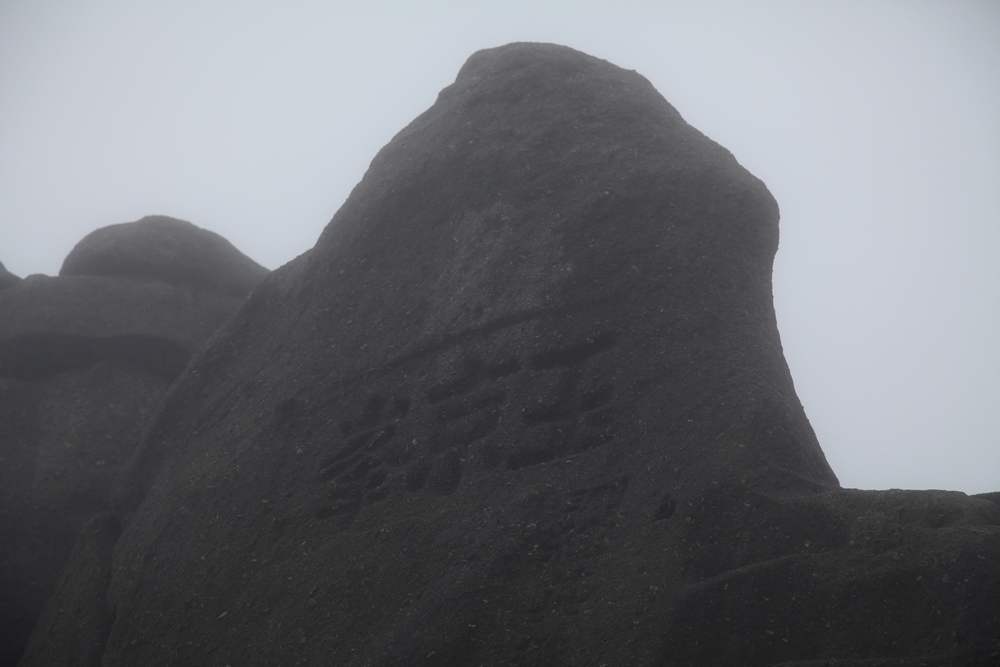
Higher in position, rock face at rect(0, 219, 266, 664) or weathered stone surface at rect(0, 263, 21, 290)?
weathered stone surface at rect(0, 263, 21, 290)

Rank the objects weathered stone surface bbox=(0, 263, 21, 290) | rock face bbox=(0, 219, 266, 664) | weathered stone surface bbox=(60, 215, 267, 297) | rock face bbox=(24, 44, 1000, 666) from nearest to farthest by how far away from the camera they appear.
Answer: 1. rock face bbox=(24, 44, 1000, 666)
2. rock face bbox=(0, 219, 266, 664)
3. weathered stone surface bbox=(60, 215, 267, 297)
4. weathered stone surface bbox=(0, 263, 21, 290)

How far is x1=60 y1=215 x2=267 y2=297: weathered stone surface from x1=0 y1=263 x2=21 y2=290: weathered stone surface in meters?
0.77

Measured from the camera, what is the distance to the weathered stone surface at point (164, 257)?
572 inches

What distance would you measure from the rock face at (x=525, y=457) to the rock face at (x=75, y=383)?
3.75 ft

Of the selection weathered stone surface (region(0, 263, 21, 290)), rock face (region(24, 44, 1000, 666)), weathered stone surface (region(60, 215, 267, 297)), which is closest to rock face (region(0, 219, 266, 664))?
weathered stone surface (region(60, 215, 267, 297))

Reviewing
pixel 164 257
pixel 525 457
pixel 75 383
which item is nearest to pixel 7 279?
pixel 164 257

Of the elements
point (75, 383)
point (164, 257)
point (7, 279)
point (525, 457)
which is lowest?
point (525, 457)

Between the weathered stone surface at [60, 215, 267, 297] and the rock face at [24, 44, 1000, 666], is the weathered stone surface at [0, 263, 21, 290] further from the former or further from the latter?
the rock face at [24, 44, 1000, 666]

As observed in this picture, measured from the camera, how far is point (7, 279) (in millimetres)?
15117

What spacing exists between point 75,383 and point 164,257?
2576 millimetres

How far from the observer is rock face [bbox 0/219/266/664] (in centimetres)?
1152

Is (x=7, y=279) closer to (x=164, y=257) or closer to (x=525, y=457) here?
(x=164, y=257)

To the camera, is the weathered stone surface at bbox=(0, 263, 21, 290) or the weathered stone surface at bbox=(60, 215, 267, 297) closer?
the weathered stone surface at bbox=(60, 215, 267, 297)

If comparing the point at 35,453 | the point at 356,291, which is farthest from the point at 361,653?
the point at 35,453
